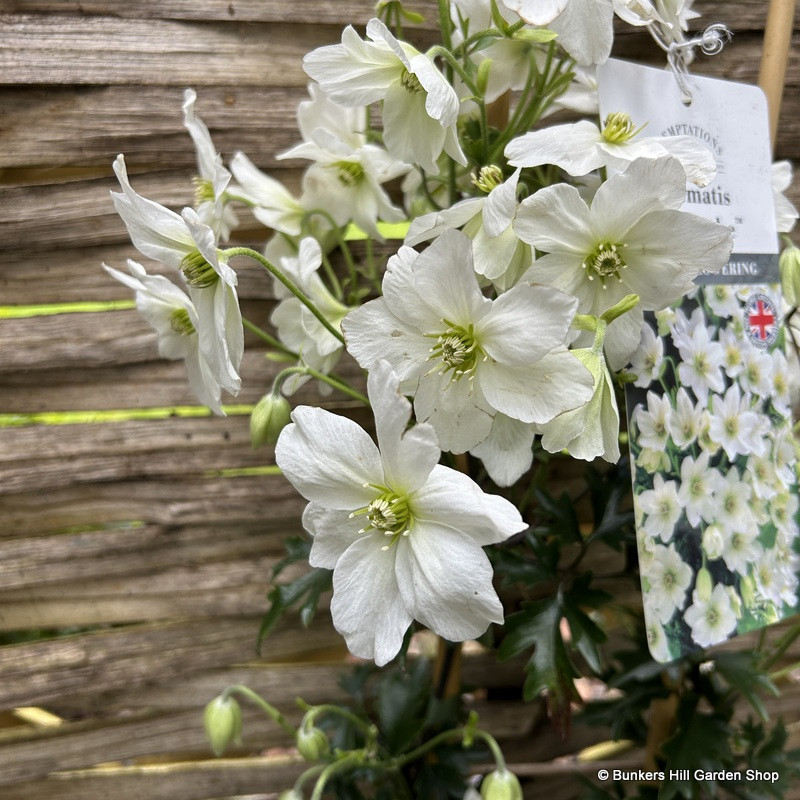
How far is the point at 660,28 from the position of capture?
687mm

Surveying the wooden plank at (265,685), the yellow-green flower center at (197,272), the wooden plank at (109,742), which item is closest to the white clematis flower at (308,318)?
the yellow-green flower center at (197,272)

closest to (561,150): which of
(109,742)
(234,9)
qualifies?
(234,9)

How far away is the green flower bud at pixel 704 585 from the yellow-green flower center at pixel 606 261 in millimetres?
293

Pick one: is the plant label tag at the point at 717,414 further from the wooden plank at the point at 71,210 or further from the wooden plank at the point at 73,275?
the wooden plank at the point at 71,210

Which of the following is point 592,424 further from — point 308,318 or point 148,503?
point 148,503

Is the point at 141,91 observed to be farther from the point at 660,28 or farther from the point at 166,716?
the point at 166,716

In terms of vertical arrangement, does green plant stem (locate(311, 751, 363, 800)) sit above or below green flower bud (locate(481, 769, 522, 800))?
below

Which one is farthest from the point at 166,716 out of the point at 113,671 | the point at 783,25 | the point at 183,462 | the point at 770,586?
the point at 783,25

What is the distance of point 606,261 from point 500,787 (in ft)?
1.73

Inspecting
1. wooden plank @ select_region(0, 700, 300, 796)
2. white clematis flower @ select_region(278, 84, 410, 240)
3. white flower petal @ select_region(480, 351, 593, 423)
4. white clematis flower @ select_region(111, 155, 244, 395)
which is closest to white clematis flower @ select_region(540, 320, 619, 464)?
white flower petal @ select_region(480, 351, 593, 423)

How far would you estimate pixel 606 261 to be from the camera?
554 mm

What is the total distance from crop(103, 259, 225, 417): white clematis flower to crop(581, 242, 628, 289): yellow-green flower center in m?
0.35

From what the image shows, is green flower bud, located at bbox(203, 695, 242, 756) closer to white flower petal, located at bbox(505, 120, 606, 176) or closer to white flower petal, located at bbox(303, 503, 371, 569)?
white flower petal, located at bbox(303, 503, 371, 569)

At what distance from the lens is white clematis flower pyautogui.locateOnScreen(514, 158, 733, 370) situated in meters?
0.52
